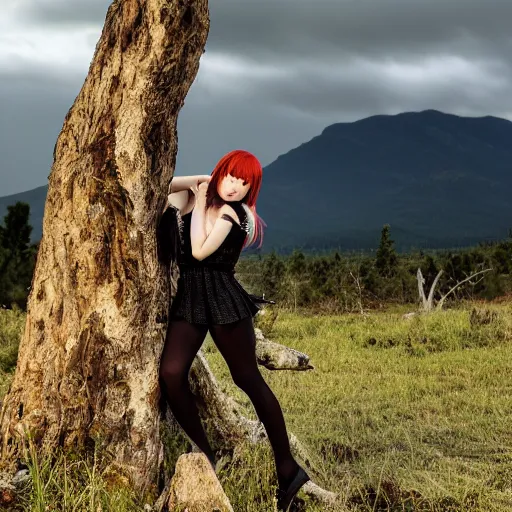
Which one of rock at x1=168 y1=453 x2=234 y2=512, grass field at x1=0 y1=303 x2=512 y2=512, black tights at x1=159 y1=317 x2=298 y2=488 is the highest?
black tights at x1=159 y1=317 x2=298 y2=488

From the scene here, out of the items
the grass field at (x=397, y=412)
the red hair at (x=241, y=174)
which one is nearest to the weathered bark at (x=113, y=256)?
the red hair at (x=241, y=174)

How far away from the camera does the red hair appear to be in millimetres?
4125

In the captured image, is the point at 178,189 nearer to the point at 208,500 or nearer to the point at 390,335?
the point at 208,500

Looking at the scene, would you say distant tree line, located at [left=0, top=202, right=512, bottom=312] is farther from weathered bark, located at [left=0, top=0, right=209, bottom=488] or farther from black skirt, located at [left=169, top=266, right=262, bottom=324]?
black skirt, located at [left=169, top=266, right=262, bottom=324]

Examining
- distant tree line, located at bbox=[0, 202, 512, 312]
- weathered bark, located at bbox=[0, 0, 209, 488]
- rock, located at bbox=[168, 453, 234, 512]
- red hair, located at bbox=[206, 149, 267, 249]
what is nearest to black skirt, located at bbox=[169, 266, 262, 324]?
weathered bark, located at bbox=[0, 0, 209, 488]

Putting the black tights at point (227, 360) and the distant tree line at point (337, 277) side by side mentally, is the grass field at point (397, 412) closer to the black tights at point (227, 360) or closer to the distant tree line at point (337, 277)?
the black tights at point (227, 360)

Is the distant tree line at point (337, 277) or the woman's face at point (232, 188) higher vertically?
the woman's face at point (232, 188)

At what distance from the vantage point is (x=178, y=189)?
14.3 feet

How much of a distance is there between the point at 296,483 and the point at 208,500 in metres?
0.65

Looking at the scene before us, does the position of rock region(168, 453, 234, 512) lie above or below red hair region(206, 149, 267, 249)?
below

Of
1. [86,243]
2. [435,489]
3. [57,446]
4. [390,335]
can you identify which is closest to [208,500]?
[57,446]

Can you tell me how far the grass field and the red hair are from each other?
165 centimetres

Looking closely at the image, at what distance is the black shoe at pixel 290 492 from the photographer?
170 inches

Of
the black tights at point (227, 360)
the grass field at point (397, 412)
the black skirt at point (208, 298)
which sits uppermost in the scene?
the black skirt at point (208, 298)
